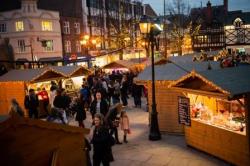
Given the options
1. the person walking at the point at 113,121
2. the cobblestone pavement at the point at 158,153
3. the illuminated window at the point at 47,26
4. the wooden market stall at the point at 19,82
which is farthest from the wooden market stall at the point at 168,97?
the illuminated window at the point at 47,26

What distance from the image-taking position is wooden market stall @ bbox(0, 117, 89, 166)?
18.5 ft

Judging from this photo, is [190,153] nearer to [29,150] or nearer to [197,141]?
[197,141]

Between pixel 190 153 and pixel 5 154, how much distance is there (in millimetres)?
7733

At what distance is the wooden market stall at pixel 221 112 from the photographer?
33.5 feet

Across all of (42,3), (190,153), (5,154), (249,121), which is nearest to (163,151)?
(190,153)

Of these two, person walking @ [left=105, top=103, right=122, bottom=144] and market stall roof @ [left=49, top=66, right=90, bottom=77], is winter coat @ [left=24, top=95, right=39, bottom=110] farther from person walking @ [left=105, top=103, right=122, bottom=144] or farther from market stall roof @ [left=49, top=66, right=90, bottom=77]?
person walking @ [left=105, top=103, right=122, bottom=144]

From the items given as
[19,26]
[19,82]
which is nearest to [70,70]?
[19,82]

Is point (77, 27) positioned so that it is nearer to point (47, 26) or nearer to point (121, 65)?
point (47, 26)

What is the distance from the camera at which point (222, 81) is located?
10.6m

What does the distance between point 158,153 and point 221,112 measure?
2.46 meters

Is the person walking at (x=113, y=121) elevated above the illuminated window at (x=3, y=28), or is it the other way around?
the illuminated window at (x=3, y=28)

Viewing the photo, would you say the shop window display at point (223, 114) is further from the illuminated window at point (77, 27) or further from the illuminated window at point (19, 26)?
the illuminated window at point (77, 27)

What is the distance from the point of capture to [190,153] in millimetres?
12273

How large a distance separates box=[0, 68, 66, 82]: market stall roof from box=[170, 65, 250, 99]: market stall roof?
9.31 metres
